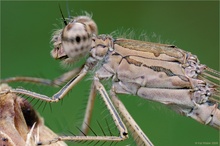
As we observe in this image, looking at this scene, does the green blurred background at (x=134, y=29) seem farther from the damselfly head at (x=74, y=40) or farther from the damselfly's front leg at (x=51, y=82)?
the damselfly head at (x=74, y=40)

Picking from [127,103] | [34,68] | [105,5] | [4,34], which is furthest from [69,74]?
[105,5]

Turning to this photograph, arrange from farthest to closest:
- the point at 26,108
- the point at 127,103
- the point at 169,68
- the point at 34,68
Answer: the point at 34,68 < the point at 127,103 < the point at 169,68 < the point at 26,108

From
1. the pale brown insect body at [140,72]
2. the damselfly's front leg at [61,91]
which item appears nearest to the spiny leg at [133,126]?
the pale brown insect body at [140,72]

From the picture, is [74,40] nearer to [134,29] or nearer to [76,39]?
[76,39]

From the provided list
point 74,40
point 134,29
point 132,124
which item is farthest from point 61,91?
point 134,29

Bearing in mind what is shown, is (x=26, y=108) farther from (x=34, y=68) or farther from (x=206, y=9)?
(x=206, y=9)

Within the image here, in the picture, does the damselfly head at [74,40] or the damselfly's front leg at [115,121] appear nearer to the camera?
the damselfly's front leg at [115,121]
